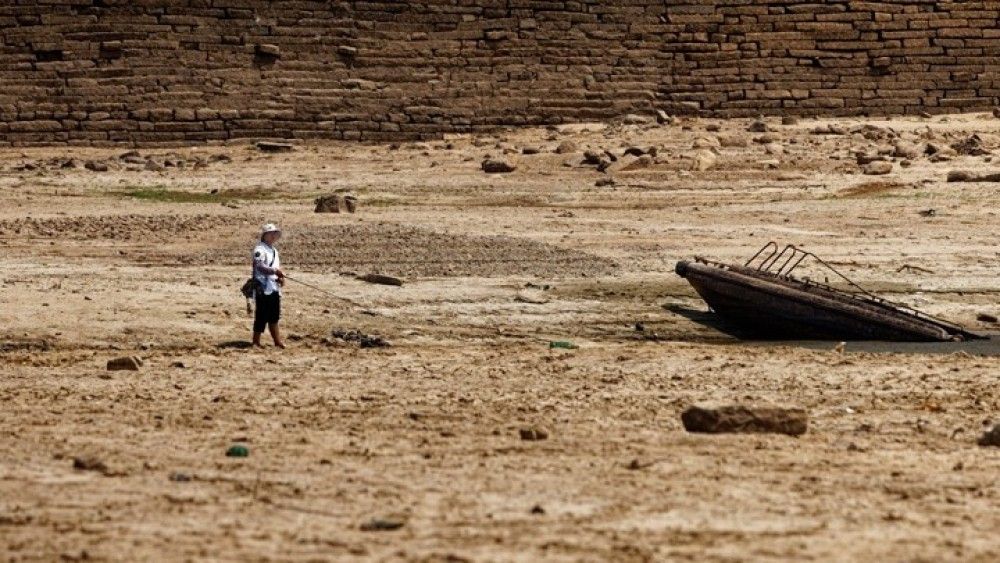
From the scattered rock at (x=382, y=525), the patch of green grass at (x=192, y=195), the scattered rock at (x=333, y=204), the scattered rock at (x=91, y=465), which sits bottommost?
the scattered rock at (x=91, y=465)

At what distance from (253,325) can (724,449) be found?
4.45 m

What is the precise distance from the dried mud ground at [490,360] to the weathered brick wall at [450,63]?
20.2 inches

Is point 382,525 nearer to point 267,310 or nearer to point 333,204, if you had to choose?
point 267,310

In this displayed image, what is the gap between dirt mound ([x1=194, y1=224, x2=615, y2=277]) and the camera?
15602 mm

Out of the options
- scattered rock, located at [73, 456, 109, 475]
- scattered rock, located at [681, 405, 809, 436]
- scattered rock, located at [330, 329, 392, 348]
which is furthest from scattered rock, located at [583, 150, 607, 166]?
scattered rock, located at [73, 456, 109, 475]

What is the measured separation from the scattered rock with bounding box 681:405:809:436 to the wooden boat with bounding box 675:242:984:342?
4149 mm

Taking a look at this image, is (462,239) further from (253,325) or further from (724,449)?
(724,449)

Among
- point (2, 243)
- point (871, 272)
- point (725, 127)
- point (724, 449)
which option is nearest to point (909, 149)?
point (725, 127)

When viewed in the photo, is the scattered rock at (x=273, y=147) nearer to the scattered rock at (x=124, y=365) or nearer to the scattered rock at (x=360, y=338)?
the scattered rock at (x=360, y=338)

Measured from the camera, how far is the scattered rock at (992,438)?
981cm

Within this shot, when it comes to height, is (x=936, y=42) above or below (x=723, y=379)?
above

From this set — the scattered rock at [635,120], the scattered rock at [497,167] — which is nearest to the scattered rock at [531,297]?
the scattered rock at [497,167]

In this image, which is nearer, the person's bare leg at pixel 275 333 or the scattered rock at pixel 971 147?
the person's bare leg at pixel 275 333

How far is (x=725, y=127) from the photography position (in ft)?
73.9
